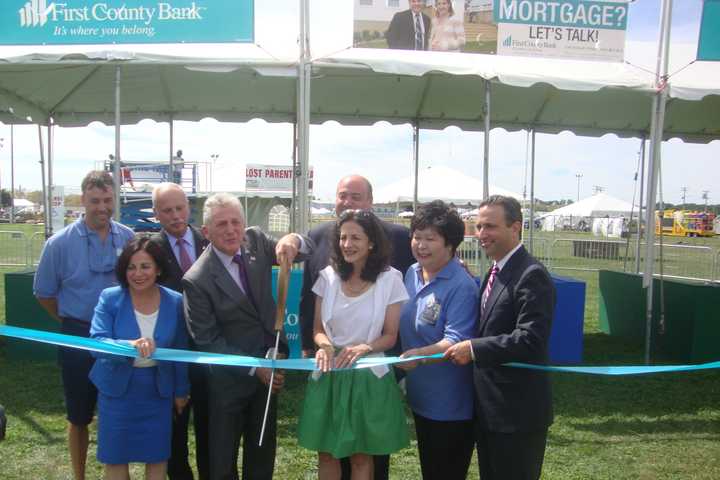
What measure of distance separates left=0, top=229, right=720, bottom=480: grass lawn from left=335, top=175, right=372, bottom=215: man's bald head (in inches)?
76.1

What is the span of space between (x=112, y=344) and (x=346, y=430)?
123 centimetres

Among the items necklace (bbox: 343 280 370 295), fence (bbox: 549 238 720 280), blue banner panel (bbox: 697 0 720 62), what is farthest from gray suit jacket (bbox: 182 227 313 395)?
fence (bbox: 549 238 720 280)

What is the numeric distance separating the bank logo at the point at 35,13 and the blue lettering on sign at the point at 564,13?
180 inches

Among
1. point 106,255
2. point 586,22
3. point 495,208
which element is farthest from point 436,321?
point 586,22

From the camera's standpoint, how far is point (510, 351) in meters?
2.44

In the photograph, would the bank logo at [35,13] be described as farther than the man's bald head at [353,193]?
Yes

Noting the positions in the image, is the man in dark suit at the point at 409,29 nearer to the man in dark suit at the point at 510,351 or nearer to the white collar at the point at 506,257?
the man in dark suit at the point at 510,351

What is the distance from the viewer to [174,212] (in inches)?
134

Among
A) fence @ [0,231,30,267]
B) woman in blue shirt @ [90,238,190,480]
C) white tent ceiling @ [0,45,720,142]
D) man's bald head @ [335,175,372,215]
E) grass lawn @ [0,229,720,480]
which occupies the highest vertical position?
white tent ceiling @ [0,45,720,142]

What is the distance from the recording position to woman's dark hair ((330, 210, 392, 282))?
108 inches

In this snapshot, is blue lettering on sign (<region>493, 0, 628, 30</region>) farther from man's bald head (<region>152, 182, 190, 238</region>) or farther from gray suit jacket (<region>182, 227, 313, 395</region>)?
gray suit jacket (<region>182, 227, 313, 395</region>)

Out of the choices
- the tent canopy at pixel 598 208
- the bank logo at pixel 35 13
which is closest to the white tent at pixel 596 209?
the tent canopy at pixel 598 208

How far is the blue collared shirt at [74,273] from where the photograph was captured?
11.2ft

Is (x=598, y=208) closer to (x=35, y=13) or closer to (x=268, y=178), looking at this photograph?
(x=268, y=178)
